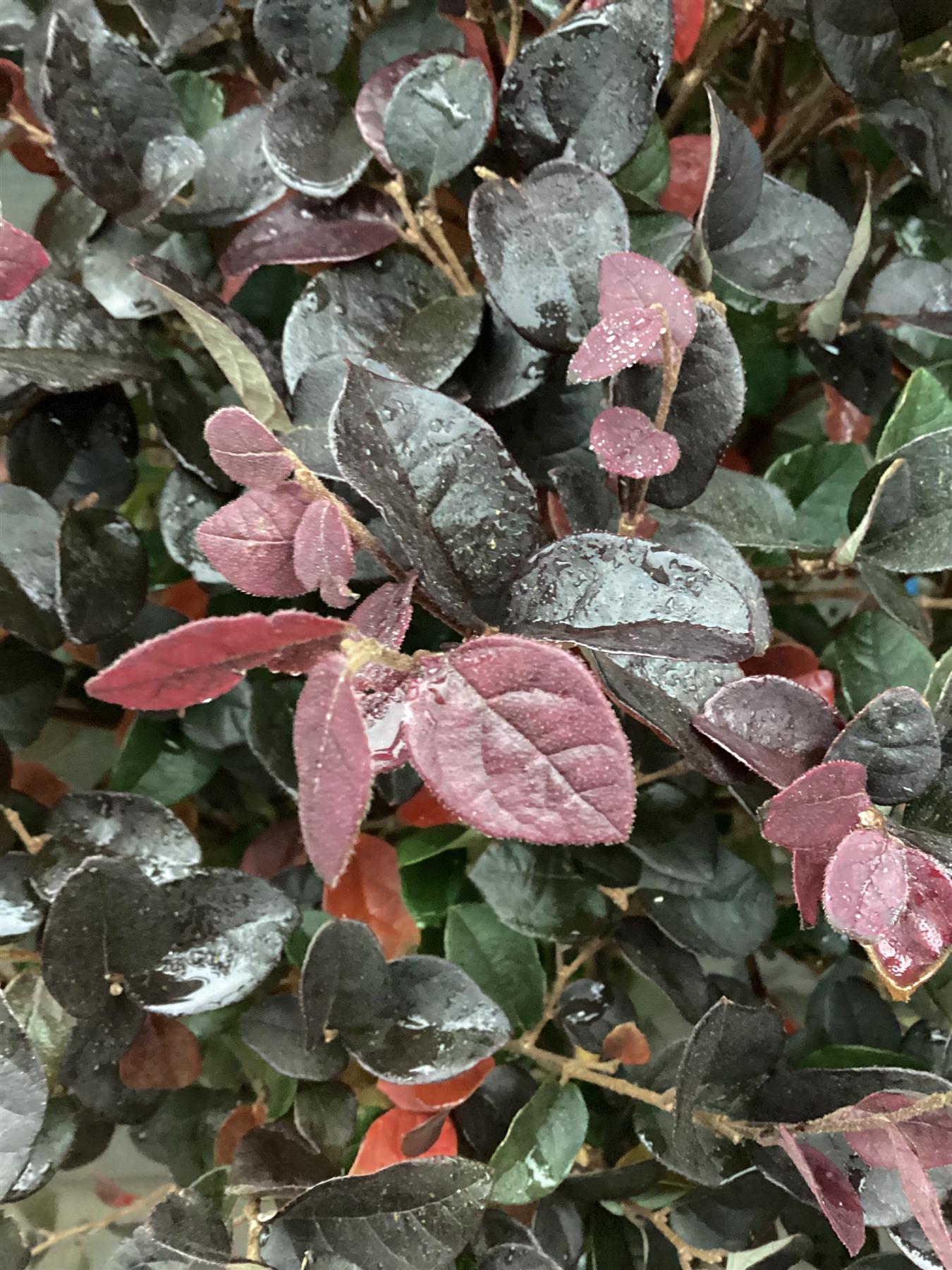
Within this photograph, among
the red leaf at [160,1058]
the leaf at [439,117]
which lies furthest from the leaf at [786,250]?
the red leaf at [160,1058]

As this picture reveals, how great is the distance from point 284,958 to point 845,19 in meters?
0.56

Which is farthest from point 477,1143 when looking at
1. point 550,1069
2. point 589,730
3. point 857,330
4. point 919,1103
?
point 857,330

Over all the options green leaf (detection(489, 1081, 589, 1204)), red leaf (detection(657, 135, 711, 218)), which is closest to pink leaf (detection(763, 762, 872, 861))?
green leaf (detection(489, 1081, 589, 1204))

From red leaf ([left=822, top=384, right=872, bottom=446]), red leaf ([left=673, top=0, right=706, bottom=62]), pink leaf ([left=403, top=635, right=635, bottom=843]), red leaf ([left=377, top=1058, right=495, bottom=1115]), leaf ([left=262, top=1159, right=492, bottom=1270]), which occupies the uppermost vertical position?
red leaf ([left=673, top=0, right=706, bottom=62])

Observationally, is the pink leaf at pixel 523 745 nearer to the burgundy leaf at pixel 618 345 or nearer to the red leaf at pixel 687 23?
the burgundy leaf at pixel 618 345

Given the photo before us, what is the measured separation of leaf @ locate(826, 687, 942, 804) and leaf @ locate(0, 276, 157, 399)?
0.34 meters

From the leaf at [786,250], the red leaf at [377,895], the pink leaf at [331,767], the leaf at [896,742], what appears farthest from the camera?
the red leaf at [377,895]

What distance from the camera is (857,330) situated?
1.77 feet

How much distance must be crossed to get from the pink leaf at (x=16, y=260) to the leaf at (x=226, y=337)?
0.12 feet

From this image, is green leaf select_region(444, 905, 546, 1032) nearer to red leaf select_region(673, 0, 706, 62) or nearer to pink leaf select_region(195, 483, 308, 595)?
pink leaf select_region(195, 483, 308, 595)

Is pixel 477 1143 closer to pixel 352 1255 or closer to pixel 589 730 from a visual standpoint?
pixel 352 1255

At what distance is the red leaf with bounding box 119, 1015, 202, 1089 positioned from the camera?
493mm

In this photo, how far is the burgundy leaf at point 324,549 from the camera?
0.30 m

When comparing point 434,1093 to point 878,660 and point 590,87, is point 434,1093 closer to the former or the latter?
point 878,660
